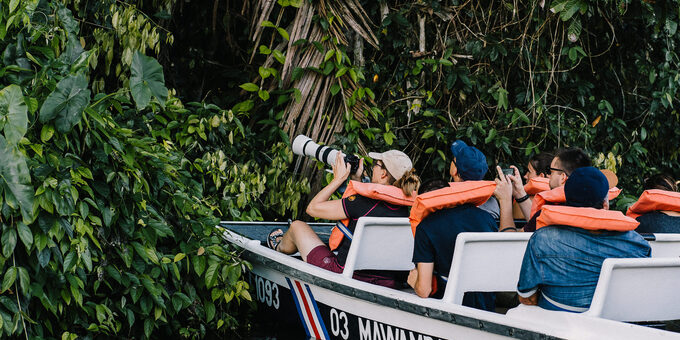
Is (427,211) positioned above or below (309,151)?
above

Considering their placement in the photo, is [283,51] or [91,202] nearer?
[91,202]

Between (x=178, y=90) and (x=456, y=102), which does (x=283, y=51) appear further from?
(x=456, y=102)

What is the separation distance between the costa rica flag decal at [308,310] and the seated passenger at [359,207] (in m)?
0.18

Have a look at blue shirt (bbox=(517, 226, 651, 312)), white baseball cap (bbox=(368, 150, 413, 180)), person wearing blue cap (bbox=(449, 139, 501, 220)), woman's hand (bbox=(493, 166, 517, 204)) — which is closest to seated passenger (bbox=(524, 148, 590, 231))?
woman's hand (bbox=(493, 166, 517, 204))

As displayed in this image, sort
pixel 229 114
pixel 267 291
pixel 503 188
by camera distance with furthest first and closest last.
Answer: pixel 229 114
pixel 267 291
pixel 503 188

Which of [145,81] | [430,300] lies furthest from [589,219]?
[145,81]

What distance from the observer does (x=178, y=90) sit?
7.09 meters

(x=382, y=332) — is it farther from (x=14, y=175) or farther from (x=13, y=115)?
(x=13, y=115)

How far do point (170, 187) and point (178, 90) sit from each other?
3179mm

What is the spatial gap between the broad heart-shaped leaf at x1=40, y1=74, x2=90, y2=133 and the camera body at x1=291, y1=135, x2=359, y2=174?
1.77m

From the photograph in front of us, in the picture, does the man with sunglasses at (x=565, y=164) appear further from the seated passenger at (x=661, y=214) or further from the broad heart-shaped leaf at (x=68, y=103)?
the broad heart-shaped leaf at (x=68, y=103)

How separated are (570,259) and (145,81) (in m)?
2.02

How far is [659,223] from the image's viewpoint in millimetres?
4176

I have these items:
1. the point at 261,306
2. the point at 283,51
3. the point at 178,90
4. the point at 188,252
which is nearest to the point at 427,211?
the point at 188,252
